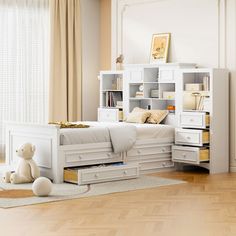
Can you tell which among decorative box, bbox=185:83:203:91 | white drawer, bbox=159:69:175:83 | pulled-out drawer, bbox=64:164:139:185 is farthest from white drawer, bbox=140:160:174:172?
white drawer, bbox=159:69:175:83

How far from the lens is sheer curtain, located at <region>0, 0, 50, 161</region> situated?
8516mm

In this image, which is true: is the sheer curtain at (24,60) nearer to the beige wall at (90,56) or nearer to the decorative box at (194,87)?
the beige wall at (90,56)

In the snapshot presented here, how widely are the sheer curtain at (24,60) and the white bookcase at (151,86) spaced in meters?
1.39

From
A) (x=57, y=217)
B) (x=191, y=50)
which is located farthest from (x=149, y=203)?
(x=191, y=50)

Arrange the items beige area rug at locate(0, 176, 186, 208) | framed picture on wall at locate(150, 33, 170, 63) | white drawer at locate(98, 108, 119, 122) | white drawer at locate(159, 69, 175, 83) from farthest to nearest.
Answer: white drawer at locate(98, 108, 119, 122)
framed picture on wall at locate(150, 33, 170, 63)
white drawer at locate(159, 69, 175, 83)
beige area rug at locate(0, 176, 186, 208)

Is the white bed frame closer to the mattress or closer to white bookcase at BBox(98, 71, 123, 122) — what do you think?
the mattress

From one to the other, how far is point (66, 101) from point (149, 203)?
13.5 ft

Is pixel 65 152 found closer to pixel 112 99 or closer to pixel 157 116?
pixel 157 116

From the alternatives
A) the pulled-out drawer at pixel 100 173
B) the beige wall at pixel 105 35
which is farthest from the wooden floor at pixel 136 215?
the beige wall at pixel 105 35

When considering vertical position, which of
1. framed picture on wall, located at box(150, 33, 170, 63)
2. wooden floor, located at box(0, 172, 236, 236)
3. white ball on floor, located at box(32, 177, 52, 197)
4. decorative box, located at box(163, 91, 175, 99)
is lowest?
wooden floor, located at box(0, 172, 236, 236)

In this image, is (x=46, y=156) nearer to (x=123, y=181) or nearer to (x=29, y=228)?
(x=123, y=181)

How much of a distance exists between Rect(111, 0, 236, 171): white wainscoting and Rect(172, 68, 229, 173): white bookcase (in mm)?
142

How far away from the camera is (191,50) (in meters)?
7.84

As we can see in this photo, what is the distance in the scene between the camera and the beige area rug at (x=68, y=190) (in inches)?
210
